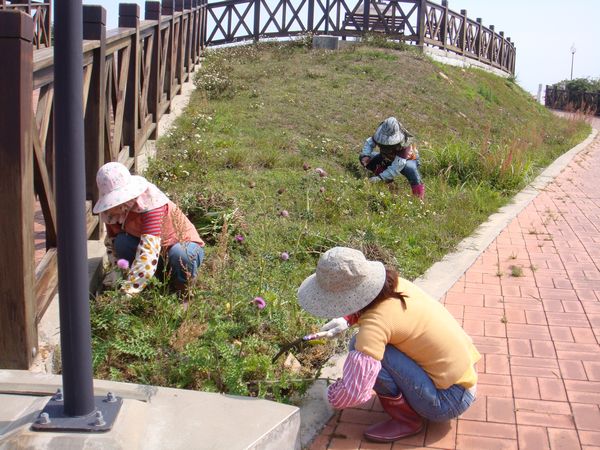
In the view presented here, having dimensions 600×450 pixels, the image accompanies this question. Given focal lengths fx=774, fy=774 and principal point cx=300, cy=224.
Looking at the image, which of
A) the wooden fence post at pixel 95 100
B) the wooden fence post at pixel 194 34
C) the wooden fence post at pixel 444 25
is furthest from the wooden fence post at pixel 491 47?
the wooden fence post at pixel 95 100

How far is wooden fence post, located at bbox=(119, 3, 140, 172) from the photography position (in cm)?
694

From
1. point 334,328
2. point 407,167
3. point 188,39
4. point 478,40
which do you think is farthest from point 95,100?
point 478,40

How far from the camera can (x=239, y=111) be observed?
11164 mm

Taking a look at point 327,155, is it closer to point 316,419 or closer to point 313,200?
point 313,200

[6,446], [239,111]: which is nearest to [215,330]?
[6,446]

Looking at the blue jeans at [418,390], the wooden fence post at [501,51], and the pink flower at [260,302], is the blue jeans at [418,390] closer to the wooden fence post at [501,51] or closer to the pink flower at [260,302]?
the pink flower at [260,302]

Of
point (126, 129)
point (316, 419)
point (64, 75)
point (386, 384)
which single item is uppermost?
point (64, 75)

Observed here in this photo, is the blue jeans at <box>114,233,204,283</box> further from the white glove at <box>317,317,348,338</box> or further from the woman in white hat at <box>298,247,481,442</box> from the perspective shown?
the woman in white hat at <box>298,247,481,442</box>

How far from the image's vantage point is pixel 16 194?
10.6 feet

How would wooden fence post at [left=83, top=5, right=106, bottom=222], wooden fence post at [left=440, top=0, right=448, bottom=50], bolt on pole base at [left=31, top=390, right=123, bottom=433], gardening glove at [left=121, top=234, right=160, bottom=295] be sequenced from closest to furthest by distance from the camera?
bolt on pole base at [left=31, top=390, right=123, bottom=433]
gardening glove at [left=121, top=234, right=160, bottom=295]
wooden fence post at [left=83, top=5, right=106, bottom=222]
wooden fence post at [left=440, top=0, right=448, bottom=50]

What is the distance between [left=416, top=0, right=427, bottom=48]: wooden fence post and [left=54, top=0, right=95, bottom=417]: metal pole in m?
18.2

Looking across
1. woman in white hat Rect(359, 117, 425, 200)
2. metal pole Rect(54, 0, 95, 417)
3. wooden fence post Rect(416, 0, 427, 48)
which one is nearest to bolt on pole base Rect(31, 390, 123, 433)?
metal pole Rect(54, 0, 95, 417)

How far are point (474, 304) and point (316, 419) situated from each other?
79.5 inches

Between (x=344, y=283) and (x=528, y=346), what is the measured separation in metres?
1.75
